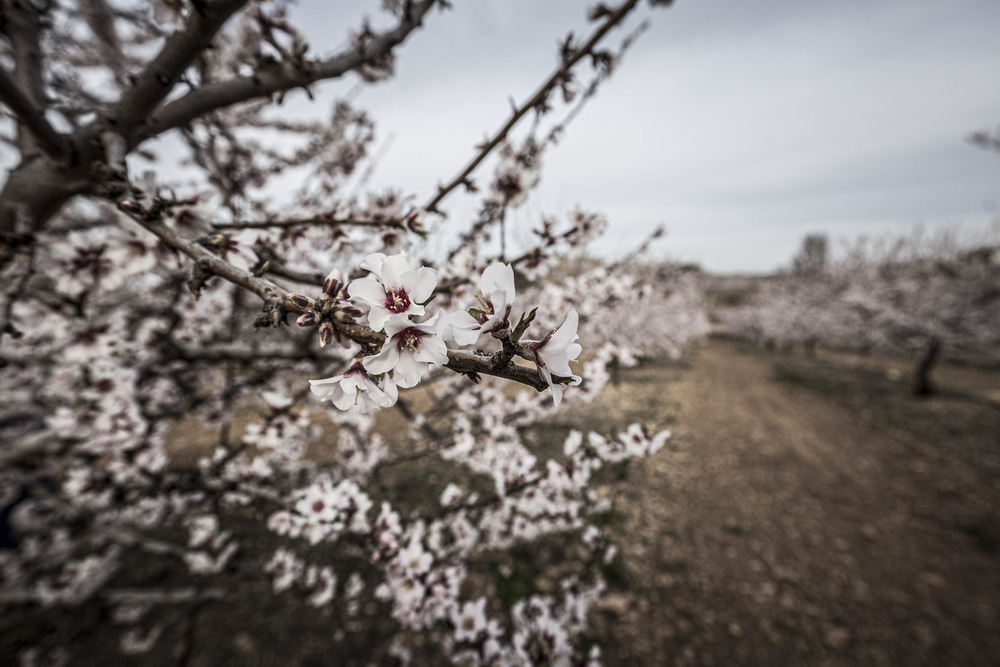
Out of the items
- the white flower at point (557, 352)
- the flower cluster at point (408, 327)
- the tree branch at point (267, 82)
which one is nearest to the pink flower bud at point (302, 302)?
the flower cluster at point (408, 327)

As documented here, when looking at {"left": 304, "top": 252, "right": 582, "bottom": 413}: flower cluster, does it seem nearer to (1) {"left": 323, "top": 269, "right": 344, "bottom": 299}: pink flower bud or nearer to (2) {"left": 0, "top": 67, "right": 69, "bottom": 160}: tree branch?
(1) {"left": 323, "top": 269, "right": 344, "bottom": 299}: pink flower bud

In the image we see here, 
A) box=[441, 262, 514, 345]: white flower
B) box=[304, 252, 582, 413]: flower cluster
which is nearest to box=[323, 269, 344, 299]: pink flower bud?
box=[304, 252, 582, 413]: flower cluster

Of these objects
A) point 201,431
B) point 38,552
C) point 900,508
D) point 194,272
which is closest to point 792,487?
point 900,508

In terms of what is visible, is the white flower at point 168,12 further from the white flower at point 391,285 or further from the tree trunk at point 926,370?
the tree trunk at point 926,370

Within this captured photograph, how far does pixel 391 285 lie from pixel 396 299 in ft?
0.12

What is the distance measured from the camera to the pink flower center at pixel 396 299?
894 millimetres

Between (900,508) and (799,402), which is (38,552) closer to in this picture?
(900,508)

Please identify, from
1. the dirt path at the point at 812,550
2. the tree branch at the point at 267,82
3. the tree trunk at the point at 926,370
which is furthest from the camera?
the tree trunk at the point at 926,370

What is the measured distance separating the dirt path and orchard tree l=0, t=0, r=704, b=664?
129 centimetres

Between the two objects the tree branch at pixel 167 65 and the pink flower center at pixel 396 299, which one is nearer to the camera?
the pink flower center at pixel 396 299

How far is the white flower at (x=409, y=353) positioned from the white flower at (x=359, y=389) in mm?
42

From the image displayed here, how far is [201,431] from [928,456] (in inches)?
777

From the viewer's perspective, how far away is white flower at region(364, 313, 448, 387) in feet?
2.46

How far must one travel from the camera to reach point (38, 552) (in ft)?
13.3
